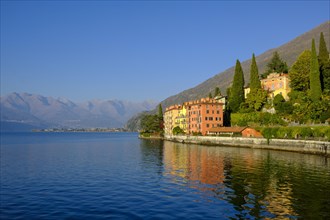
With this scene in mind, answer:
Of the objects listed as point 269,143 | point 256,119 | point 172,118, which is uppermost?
point 172,118

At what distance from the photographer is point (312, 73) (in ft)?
303

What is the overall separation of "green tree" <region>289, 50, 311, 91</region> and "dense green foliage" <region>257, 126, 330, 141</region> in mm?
20153

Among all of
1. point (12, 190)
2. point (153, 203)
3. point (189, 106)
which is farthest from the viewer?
point (189, 106)

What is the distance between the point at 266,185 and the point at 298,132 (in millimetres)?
49760

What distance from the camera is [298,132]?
82.9 m

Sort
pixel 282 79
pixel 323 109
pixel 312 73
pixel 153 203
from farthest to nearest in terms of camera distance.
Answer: pixel 282 79
pixel 312 73
pixel 323 109
pixel 153 203

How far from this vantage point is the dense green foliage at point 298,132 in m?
75.1

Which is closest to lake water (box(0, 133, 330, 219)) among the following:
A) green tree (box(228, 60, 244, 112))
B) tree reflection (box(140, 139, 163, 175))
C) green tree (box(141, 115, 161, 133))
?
tree reflection (box(140, 139, 163, 175))

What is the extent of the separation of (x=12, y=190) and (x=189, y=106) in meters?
108

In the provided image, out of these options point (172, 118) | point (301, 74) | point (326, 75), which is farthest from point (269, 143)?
point (172, 118)

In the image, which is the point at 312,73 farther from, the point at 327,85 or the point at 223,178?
the point at 223,178

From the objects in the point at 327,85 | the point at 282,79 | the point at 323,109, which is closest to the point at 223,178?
the point at 323,109

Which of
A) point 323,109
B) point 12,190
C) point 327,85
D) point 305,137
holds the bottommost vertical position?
point 12,190

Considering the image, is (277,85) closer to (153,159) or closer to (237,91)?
(237,91)
